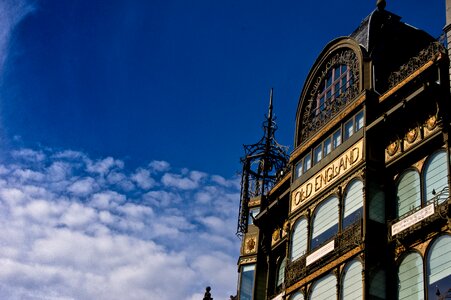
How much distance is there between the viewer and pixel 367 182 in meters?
34.7

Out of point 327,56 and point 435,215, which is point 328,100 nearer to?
point 327,56

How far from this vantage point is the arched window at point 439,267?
29.5 meters

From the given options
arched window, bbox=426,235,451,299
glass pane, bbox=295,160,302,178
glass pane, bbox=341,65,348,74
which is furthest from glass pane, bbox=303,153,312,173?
arched window, bbox=426,235,451,299

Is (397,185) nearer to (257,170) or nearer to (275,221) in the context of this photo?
(275,221)

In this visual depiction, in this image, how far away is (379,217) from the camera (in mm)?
34125

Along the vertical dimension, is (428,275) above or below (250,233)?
below

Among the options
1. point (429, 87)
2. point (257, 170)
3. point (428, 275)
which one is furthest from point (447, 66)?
point (257, 170)

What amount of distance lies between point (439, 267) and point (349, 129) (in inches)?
371

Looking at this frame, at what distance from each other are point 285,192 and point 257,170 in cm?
1161

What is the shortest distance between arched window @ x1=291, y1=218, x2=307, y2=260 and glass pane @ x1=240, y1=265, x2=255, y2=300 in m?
6.38

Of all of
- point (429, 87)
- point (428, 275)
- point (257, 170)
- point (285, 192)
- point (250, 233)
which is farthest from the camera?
point (257, 170)

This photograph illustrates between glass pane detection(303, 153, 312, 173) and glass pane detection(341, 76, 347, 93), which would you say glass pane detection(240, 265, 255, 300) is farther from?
glass pane detection(341, 76, 347, 93)


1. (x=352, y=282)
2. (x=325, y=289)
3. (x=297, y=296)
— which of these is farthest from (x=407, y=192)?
(x=297, y=296)

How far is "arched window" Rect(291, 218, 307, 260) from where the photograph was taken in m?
38.3
